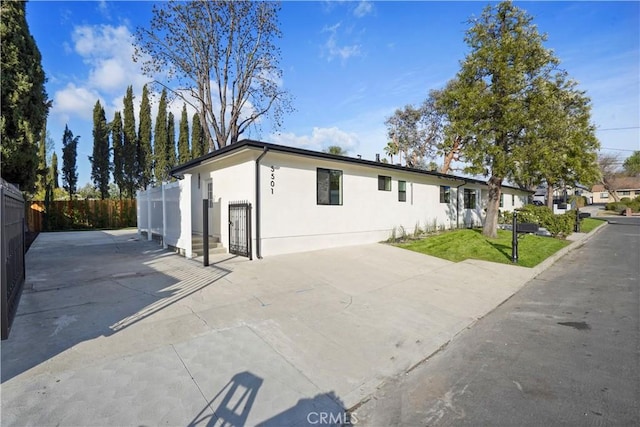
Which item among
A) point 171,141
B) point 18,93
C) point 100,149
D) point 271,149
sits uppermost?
point 171,141

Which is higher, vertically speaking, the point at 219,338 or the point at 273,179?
the point at 273,179

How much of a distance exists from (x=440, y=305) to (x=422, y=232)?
982cm

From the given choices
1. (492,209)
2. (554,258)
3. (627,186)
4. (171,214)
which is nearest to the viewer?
(171,214)

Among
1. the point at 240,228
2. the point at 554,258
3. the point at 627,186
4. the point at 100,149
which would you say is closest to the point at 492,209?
the point at 554,258

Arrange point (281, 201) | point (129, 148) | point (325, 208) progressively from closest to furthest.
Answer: point (281, 201) → point (325, 208) → point (129, 148)

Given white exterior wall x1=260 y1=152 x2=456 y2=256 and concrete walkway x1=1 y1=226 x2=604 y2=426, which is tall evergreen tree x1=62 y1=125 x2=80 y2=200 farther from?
white exterior wall x1=260 y1=152 x2=456 y2=256

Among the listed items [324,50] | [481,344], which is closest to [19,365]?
[481,344]

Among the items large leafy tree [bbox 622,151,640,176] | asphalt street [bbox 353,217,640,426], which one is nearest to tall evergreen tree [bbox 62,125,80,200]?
asphalt street [bbox 353,217,640,426]

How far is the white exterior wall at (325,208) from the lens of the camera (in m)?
9.09

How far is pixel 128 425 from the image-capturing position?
2.25 meters

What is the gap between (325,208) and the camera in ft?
34.4

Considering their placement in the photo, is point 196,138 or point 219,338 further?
point 196,138

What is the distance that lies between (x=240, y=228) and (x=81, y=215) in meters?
17.3

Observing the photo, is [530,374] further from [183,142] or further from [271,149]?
[183,142]
